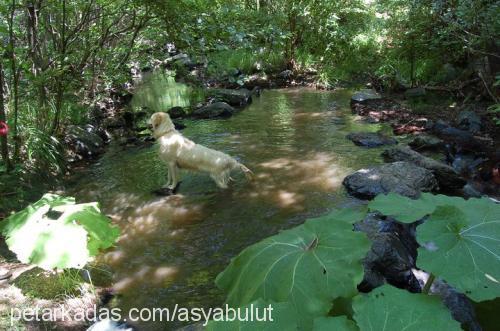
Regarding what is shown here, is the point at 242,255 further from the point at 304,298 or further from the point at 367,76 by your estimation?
the point at 367,76

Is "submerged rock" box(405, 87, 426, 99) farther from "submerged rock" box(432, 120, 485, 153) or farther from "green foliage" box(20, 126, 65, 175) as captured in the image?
Result: "green foliage" box(20, 126, 65, 175)

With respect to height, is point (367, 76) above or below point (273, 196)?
above

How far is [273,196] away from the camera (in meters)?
6.92

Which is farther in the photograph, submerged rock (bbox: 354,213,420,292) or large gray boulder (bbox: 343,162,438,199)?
large gray boulder (bbox: 343,162,438,199)

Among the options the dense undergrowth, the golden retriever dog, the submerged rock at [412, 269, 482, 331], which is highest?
the dense undergrowth

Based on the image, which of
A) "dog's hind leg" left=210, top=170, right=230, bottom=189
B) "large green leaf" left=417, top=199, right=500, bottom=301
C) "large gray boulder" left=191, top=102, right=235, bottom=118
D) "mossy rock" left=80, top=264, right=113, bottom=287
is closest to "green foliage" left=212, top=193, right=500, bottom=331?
"large green leaf" left=417, top=199, right=500, bottom=301

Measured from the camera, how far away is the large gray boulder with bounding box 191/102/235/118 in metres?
13.0

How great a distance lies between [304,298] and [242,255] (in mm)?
527

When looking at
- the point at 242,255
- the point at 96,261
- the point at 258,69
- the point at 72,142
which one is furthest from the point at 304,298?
the point at 258,69

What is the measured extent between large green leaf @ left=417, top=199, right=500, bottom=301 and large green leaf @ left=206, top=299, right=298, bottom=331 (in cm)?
66

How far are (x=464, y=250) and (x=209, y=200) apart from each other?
5363 millimetres

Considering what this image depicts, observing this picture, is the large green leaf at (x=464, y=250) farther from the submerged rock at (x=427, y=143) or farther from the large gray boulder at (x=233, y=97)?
the large gray boulder at (x=233, y=97)

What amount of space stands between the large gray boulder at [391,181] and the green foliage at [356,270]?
13.8ft

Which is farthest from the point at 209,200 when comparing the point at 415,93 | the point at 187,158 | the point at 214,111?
the point at 415,93
